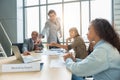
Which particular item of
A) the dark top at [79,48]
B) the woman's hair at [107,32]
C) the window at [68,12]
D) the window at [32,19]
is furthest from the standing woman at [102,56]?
the window at [32,19]

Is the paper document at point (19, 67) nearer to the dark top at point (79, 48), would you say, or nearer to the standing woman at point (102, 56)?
the standing woman at point (102, 56)

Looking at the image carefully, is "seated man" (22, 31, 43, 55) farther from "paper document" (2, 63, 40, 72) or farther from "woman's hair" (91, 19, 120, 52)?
"woman's hair" (91, 19, 120, 52)

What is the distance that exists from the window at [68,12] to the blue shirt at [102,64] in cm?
499

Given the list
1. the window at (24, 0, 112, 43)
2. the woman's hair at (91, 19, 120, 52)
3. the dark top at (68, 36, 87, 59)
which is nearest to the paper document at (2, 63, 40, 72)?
the woman's hair at (91, 19, 120, 52)

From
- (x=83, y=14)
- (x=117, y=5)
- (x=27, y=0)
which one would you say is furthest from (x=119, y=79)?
(x=27, y=0)

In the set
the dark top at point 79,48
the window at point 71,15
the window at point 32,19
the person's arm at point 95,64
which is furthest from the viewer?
the window at point 32,19

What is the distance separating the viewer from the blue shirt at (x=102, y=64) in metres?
1.44

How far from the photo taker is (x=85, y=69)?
1484 mm

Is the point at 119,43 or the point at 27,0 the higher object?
the point at 27,0

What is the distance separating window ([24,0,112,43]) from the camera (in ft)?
22.1

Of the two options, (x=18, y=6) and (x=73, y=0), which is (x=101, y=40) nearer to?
(x=73, y=0)

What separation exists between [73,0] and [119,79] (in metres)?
6.08

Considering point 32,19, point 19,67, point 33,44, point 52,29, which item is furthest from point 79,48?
point 32,19

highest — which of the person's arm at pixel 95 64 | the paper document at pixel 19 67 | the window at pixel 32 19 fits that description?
the window at pixel 32 19
